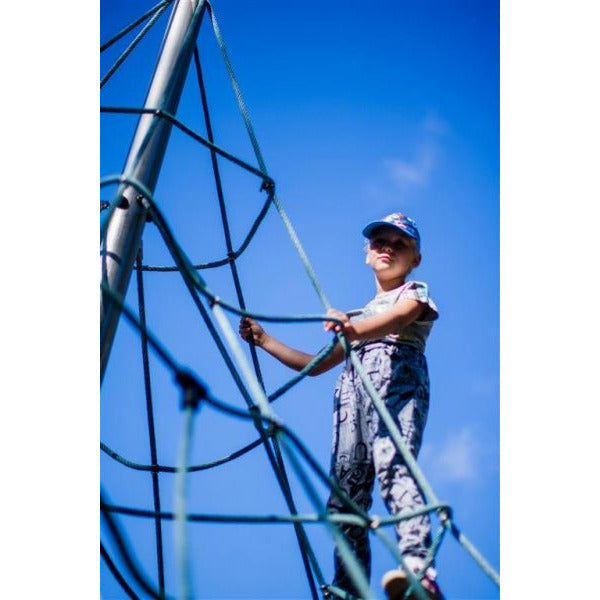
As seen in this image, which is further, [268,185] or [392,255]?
[392,255]

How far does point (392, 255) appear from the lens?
3.35 meters

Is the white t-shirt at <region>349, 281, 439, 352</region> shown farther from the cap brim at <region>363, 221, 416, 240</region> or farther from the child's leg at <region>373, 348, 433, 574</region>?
the cap brim at <region>363, 221, 416, 240</region>

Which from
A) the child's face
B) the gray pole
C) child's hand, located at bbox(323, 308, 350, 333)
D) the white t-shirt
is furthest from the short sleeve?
the gray pole

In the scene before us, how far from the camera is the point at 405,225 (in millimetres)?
3346

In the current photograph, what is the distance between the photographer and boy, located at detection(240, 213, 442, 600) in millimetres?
2674

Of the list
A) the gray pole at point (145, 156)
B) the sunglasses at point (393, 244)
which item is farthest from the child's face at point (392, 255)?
the gray pole at point (145, 156)

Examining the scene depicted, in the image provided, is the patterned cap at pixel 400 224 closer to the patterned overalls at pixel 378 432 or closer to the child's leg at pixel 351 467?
the patterned overalls at pixel 378 432

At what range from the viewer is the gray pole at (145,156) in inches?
96.7

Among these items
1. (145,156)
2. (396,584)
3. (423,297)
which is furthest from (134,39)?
(396,584)

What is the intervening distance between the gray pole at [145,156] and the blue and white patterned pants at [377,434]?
0.89 m

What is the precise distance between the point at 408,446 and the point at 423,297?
21.1 inches

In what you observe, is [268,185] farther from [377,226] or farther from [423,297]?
[423,297]
